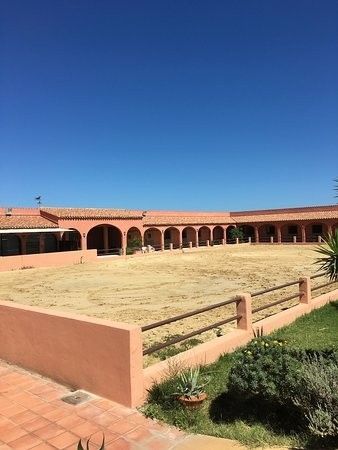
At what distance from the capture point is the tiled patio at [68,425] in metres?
3.82

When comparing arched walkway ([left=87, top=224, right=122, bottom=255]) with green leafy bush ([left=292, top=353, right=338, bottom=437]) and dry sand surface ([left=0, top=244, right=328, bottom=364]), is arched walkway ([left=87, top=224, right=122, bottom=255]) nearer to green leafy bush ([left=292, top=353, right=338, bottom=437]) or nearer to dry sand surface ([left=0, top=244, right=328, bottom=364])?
dry sand surface ([left=0, top=244, right=328, bottom=364])

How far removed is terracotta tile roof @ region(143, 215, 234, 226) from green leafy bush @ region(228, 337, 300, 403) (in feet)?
107

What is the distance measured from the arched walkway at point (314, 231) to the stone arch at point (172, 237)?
13.6 m

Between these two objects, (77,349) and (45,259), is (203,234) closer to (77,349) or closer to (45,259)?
(45,259)

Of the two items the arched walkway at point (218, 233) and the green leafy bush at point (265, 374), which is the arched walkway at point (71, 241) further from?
the green leafy bush at point (265, 374)

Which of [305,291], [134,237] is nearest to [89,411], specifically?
[305,291]

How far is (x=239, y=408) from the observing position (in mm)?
4496

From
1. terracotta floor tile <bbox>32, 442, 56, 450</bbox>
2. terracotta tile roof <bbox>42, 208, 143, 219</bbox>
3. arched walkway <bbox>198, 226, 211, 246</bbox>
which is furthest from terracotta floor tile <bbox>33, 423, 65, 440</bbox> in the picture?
arched walkway <bbox>198, 226, 211, 246</bbox>

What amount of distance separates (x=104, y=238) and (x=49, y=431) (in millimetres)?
33066

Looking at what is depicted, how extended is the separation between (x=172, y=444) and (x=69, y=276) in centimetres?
1795

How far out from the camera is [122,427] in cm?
411

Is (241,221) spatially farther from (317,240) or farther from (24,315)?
(24,315)

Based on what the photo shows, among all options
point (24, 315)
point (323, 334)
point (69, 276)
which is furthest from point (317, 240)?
point (24, 315)

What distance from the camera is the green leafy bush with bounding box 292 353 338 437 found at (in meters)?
3.41
